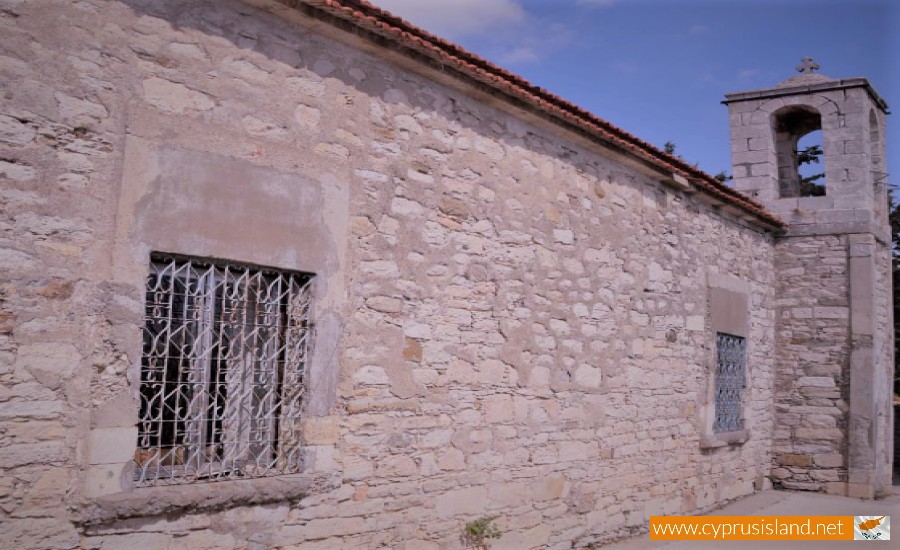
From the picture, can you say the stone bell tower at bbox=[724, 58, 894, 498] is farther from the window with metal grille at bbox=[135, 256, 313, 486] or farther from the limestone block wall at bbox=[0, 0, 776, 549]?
the window with metal grille at bbox=[135, 256, 313, 486]

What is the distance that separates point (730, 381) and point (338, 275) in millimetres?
6150

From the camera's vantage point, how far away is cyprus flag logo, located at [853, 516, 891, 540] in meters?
7.62

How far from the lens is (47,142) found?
3.70 m

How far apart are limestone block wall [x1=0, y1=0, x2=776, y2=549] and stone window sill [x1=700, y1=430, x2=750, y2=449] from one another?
74 centimetres

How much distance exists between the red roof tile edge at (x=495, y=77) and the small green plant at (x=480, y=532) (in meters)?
3.12

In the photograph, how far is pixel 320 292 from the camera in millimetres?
4691

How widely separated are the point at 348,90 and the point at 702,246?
5.23 m

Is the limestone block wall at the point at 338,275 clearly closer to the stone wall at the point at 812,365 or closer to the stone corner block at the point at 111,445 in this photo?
the stone corner block at the point at 111,445

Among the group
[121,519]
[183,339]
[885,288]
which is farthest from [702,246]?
[121,519]

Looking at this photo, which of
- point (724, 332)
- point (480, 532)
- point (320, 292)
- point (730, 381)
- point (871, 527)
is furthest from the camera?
point (730, 381)

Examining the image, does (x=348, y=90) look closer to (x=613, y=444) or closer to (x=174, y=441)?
(x=174, y=441)

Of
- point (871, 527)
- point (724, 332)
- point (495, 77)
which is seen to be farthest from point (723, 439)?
point (495, 77)

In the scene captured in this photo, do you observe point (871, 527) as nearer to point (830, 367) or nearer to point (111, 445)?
point (830, 367)

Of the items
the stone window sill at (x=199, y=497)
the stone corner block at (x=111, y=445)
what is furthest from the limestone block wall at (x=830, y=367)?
the stone corner block at (x=111, y=445)
